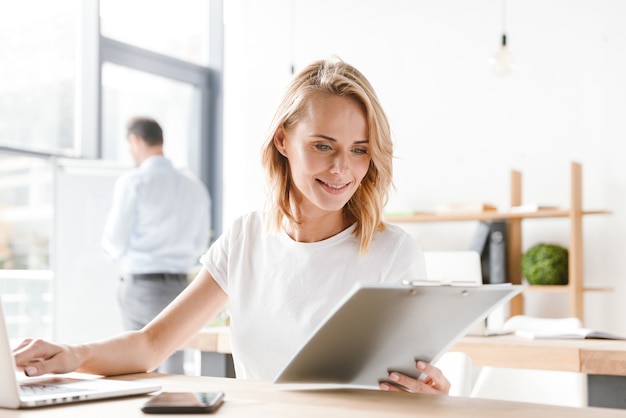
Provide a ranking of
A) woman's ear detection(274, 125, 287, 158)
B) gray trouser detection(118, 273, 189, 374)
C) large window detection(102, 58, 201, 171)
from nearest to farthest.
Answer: woman's ear detection(274, 125, 287, 158)
gray trouser detection(118, 273, 189, 374)
large window detection(102, 58, 201, 171)

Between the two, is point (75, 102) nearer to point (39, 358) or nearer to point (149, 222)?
point (149, 222)

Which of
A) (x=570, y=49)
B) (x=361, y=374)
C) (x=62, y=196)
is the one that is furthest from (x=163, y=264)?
(x=361, y=374)

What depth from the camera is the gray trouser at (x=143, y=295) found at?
15.3ft

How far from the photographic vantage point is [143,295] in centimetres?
471

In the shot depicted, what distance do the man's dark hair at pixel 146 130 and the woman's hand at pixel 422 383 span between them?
3708 mm

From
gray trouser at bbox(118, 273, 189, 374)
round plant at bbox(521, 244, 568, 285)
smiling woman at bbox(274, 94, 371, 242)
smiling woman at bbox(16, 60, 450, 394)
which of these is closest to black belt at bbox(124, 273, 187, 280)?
gray trouser at bbox(118, 273, 189, 374)

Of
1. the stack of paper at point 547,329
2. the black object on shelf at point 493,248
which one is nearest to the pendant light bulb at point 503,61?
the black object on shelf at point 493,248

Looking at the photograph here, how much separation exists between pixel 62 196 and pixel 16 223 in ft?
1.07

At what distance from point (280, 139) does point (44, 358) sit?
0.67 m

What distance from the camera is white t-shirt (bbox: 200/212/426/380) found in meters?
1.73

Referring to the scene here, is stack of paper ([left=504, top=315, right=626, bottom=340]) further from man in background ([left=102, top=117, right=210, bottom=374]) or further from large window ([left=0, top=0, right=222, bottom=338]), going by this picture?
large window ([left=0, top=0, right=222, bottom=338])

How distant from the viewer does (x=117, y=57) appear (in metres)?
5.73

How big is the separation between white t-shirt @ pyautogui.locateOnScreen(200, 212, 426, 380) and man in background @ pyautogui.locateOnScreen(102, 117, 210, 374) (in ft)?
9.69

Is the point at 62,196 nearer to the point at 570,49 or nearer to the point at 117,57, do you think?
the point at 117,57
